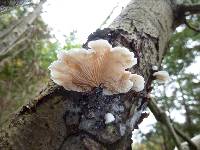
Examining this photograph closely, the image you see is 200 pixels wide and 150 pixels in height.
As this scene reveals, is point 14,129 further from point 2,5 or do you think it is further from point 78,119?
point 2,5

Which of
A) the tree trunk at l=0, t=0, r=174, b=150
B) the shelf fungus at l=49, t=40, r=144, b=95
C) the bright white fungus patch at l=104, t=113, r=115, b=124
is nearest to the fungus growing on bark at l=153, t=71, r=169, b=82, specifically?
the tree trunk at l=0, t=0, r=174, b=150

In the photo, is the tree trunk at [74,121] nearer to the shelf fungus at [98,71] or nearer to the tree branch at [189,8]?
the shelf fungus at [98,71]

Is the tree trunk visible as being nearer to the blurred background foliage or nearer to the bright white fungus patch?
the bright white fungus patch

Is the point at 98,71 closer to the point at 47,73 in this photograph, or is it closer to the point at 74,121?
the point at 74,121

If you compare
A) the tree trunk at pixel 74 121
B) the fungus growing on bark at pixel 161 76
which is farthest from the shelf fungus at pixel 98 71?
the fungus growing on bark at pixel 161 76

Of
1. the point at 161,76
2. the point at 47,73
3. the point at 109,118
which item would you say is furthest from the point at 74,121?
the point at 47,73

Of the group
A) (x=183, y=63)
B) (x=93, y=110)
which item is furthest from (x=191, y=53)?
(x=93, y=110)
